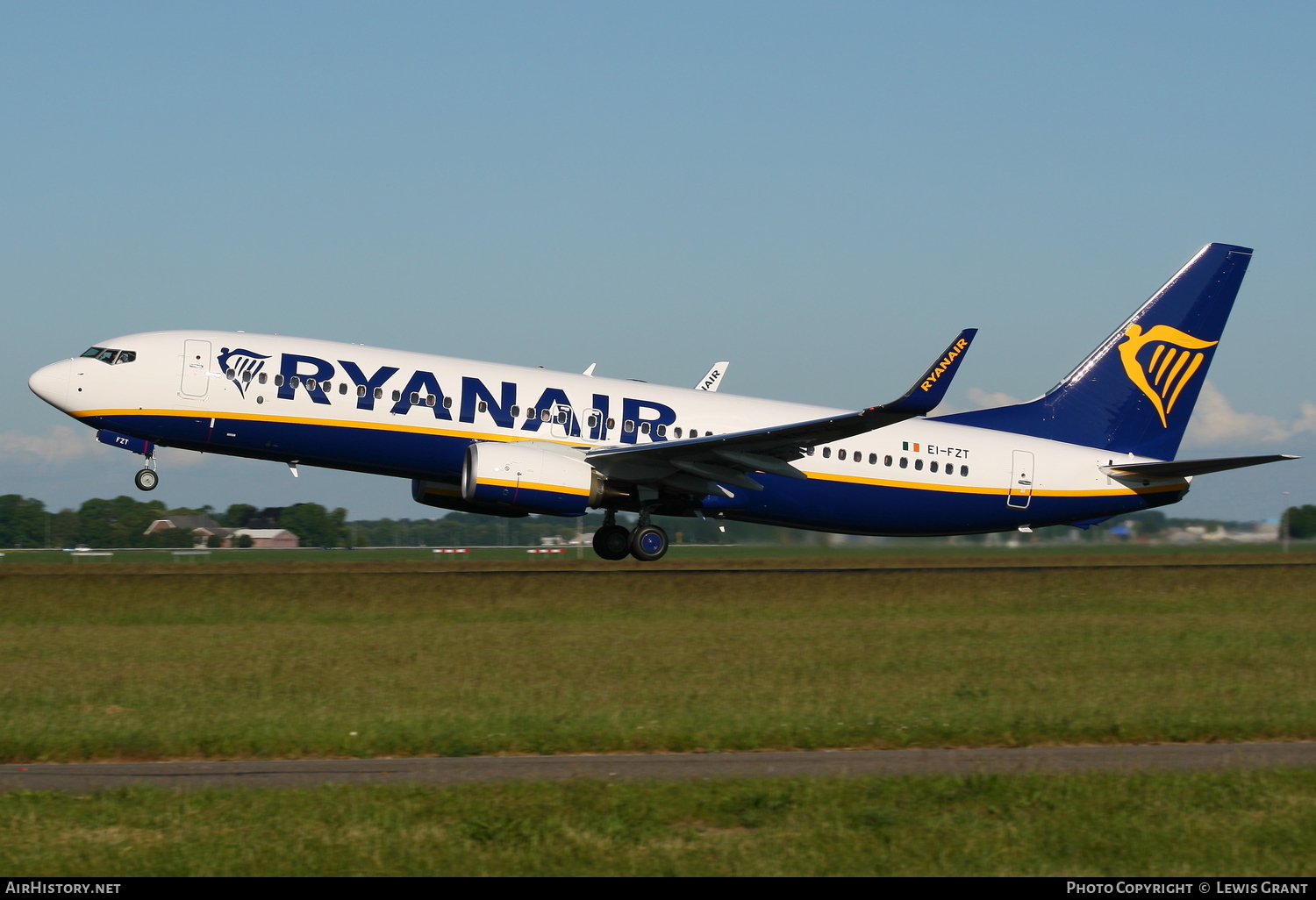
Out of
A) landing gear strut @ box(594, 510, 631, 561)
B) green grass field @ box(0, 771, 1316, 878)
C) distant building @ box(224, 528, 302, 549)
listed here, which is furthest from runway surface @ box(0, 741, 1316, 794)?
distant building @ box(224, 528, 302, 549)

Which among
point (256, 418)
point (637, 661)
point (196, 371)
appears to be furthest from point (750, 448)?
point (196, 371)

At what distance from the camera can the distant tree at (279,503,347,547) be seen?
179 feet

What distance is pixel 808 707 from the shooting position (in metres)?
14.8

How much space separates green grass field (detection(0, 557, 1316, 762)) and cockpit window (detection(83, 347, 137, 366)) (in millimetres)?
4600

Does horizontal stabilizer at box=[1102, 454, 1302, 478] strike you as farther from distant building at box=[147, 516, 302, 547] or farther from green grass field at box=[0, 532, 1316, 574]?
distant building at box=[147, 516, 302, 547]

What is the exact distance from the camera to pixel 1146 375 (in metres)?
33.8

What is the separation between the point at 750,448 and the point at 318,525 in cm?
3180

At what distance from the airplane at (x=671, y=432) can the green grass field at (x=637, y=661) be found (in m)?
2.04

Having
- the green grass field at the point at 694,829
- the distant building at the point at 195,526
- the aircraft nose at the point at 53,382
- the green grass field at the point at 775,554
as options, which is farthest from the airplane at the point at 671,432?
the distant building at the point at 195,526

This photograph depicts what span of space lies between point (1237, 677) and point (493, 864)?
12.9 m

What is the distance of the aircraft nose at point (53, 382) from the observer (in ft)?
87.9

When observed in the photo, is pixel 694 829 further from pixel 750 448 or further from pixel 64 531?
pixel 64 531

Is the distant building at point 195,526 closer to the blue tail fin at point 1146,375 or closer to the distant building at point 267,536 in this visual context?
the distant building at point 267,536
